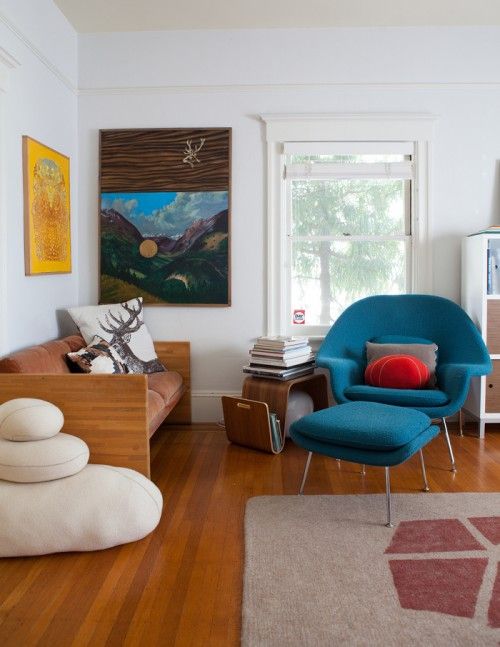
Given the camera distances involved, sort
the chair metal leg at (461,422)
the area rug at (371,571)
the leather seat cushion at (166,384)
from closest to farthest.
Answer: the area rug at (371,571) → the leather seat cushion at (166,384) → the chair metal leg at (461,422)

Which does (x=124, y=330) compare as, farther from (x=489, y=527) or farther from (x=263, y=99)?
(x=489, y=527)

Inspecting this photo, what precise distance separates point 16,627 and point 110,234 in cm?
314

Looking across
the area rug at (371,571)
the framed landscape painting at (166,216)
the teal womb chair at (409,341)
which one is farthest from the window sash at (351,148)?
the area rug at (371,571)

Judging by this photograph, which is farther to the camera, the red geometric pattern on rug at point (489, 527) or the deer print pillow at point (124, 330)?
the deer print pillow at point (124, 330)

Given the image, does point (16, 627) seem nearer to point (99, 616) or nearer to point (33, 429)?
point (99, 616)

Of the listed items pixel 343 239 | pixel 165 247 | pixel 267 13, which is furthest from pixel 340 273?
pixel 267 13

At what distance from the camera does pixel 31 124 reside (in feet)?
12.8

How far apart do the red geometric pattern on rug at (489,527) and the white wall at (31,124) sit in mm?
2381

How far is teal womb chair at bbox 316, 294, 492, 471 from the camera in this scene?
3814 millimetres

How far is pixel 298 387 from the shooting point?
466 centimetres

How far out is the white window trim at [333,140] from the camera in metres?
4.78

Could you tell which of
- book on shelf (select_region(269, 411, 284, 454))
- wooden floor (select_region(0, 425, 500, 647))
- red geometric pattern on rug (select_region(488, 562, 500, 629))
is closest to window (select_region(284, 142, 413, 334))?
book on shelf (select_region(269, 411, 284, 454))

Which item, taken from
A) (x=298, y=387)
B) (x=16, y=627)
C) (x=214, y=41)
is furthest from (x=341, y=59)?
(x=16, y=627)

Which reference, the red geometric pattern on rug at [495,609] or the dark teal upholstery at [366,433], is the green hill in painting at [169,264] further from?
the red geometric pattern on rug at [495,609]
